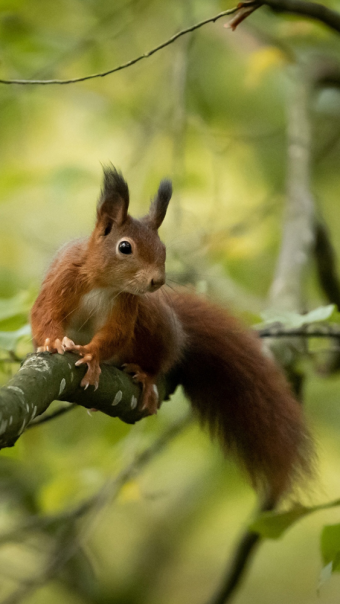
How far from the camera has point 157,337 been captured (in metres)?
1.90

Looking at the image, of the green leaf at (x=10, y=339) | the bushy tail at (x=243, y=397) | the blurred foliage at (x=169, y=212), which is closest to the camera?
the green leaf at (x=10, y=339)

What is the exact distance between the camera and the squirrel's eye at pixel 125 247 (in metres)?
1.76

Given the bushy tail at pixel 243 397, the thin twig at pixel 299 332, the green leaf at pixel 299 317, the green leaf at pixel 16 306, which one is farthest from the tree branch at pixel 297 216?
the green leaf at pixel 16 306

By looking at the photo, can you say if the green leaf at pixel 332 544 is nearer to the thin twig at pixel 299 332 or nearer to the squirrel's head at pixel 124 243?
the squirrel's head at pixel 124 243

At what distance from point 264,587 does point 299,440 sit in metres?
2.65

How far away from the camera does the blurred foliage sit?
2.83 metres

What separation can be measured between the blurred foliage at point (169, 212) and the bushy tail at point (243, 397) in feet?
0.46

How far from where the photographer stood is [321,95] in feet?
11.5

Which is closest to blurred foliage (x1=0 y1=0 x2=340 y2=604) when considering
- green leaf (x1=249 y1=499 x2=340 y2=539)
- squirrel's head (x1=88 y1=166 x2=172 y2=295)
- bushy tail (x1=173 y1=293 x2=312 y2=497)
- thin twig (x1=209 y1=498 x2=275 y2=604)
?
bushy tail (x1=173 y1=293 x2=312 y2=497)

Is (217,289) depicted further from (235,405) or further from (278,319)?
(278,319)

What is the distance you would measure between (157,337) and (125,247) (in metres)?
0.28

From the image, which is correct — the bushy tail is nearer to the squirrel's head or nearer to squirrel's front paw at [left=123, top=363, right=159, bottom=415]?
squirrel's front paw at [left=123, top=363, right=159, bottom=415]

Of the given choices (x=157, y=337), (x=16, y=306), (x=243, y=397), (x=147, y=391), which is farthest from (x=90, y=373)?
(x=243, y=397)

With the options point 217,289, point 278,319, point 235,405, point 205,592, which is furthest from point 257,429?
point 205,592
